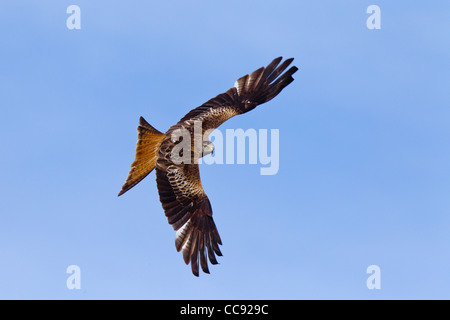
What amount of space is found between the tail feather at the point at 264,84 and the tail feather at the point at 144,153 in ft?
10.7

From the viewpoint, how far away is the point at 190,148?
16.0 metres

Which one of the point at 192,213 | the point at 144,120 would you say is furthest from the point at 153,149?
the point at 192,213

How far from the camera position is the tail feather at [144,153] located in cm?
1584

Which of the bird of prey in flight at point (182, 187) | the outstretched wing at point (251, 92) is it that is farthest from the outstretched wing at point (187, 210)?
the outstretched wing at point (251, 92)

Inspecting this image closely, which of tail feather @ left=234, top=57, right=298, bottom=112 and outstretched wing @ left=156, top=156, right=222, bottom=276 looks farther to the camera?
tail feather @ left=234, top=57, right=298, bottom=112

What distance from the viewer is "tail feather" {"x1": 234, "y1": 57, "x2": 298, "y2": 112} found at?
18234 mm

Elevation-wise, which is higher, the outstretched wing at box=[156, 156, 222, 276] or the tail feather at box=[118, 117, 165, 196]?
the tail feather at box=[118, 117, 165, 196]

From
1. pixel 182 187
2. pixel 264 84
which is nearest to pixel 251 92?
pixel 264 84

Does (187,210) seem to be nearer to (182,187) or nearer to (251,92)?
(182,187)

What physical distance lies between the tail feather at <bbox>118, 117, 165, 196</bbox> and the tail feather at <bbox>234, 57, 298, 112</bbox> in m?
3.25

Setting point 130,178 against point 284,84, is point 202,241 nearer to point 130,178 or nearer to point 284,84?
point 130,178

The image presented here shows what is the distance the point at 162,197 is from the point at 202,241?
4.50 ft

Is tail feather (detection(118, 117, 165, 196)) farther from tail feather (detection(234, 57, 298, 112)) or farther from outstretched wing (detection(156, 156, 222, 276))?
tail feather (detection(234, 57, 298, 112))

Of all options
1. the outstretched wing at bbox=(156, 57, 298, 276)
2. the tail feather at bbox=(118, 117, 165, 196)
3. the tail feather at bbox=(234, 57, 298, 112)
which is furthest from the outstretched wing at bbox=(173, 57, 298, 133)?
the tail feather at bbox=(118, 117, 165, 196)
